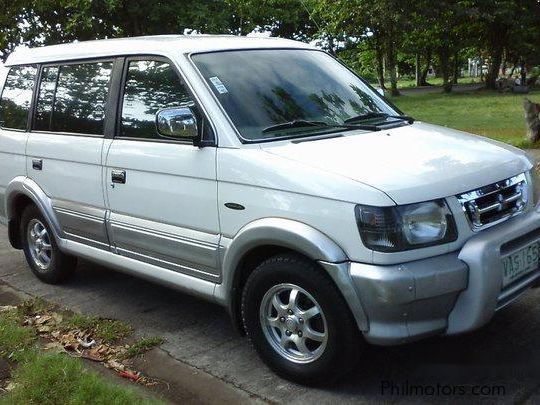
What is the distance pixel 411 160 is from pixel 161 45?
1905 millimetres

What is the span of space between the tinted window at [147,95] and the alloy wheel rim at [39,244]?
1.61 m

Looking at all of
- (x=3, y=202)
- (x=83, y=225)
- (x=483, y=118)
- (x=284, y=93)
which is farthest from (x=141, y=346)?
(x=483, y=118)

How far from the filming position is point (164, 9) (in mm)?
24094

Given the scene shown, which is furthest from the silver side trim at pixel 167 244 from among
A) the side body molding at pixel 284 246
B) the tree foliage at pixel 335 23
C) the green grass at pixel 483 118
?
the tree foliage at pixel 335 23

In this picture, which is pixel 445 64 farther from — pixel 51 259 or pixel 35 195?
pixel 35 195

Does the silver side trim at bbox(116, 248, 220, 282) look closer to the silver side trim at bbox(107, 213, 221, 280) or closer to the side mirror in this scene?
the silver side trim at bbox(107, 213, 221, 280)

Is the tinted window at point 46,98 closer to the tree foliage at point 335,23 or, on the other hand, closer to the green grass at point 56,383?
the green grass at point 56,383

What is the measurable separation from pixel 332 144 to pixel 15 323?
2625 millimetres

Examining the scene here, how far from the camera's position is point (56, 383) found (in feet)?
11.7

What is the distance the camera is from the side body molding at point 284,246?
10.4 ft

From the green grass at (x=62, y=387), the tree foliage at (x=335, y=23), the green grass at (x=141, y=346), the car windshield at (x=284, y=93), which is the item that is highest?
the tree foliage at (x=335, y=23)

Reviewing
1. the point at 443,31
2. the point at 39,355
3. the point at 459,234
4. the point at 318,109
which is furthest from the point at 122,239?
the point at 443,31

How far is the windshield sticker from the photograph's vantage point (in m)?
3.95

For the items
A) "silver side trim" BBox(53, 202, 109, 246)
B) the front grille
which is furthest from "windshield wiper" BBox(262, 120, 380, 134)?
"silver side trim" BBox(53, 202, 109, 246)
